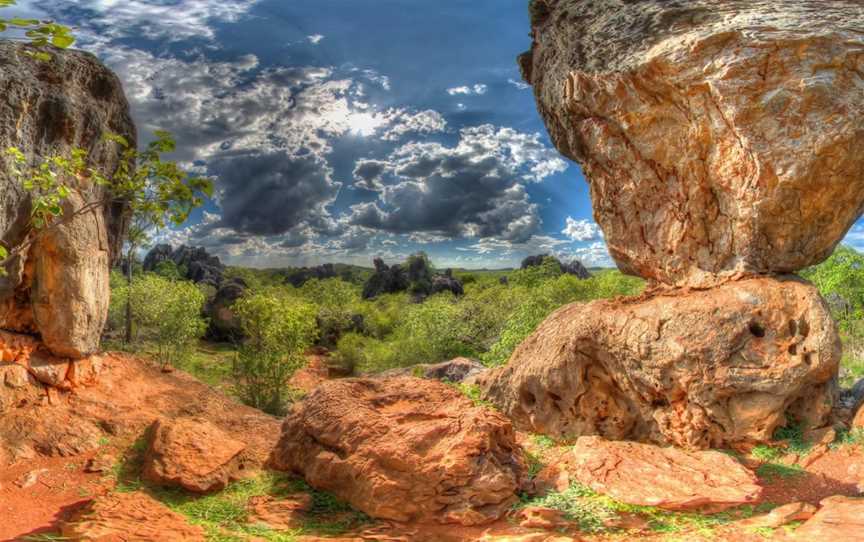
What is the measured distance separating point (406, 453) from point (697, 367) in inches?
201

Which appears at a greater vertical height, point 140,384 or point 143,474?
point 140,384

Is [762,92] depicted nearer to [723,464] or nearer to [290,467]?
[723,464]

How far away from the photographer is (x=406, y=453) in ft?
24.7

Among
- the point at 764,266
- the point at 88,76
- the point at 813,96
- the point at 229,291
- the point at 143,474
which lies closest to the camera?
the point at 143,474

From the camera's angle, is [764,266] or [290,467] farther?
[764,266]

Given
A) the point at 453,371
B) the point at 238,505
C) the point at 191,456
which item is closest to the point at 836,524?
the point at 238,505

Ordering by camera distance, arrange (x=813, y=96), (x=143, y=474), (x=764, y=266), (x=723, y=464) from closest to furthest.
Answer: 1. (x=723, y=464)
2. (x=143, y=474)
3. (x=813, y=96)
4. (x=764, y=266)

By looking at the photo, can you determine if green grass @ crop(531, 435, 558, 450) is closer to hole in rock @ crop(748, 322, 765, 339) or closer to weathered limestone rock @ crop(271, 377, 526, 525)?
weathered limestone rock @ crop(271, 377, 526, 525)

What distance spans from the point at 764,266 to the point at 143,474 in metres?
11.1

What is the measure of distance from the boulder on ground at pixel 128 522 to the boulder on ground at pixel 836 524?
6.72 meters

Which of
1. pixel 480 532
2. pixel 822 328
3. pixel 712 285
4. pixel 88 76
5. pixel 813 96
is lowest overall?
pixel 480 532

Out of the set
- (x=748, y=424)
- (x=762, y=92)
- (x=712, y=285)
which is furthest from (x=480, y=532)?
(x=762, y=92)

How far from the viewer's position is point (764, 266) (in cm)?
1041

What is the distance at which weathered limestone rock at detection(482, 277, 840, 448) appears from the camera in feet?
30.2
